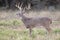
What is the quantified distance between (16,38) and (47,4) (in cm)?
1593

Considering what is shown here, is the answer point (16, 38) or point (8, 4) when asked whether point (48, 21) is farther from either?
point (8, 4)

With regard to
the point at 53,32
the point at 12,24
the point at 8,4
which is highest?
the point at 53,32

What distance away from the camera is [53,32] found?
33.1ft

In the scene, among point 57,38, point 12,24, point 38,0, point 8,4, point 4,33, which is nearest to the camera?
point 57,38

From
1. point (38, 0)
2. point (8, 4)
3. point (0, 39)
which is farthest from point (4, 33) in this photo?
point (8, 4)

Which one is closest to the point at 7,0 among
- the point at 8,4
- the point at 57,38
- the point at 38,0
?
the point at 8,4

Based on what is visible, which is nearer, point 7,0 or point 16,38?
point 16,38

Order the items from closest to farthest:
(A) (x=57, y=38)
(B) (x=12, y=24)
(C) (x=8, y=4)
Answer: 1. (A) (x=57, y=38)
2. (B) (x=12, y=24)
3. (C) (x=8, y=4)

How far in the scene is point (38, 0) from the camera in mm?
24297

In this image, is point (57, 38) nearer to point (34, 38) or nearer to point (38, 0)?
point (34, 38)

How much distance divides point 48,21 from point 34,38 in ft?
4.76

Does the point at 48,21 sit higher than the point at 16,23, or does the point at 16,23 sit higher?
the point at 48,21

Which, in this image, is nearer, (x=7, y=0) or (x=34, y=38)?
(x=34, y=38)

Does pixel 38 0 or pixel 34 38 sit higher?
pixel 34 38
